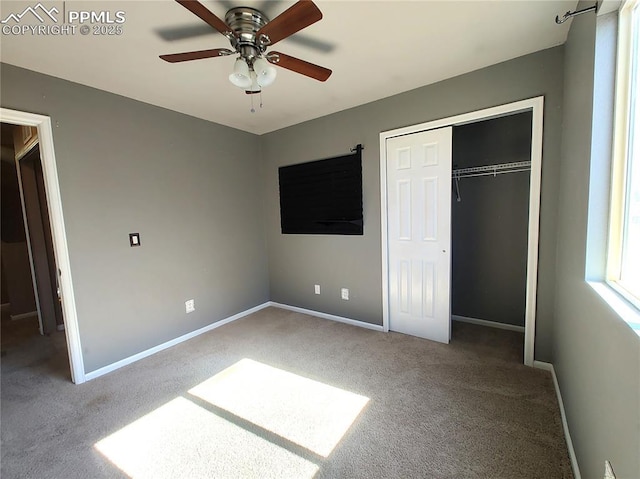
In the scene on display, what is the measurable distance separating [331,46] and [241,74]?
2.34ft

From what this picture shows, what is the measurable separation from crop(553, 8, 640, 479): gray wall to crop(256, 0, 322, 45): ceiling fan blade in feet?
4.32

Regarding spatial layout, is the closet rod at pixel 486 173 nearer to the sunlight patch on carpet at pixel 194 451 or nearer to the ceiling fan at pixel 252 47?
the ceiling fan at pixel 252 47

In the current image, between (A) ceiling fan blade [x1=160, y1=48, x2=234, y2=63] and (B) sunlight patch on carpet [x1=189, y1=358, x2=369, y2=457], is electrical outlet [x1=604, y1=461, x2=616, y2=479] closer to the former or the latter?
(B) sunlight patch on carpet [x1=189, y1=358, x2=369, y2=457]

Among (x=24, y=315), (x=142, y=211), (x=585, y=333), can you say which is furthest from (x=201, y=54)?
(x=24, y=315)

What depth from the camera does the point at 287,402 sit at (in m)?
1.94

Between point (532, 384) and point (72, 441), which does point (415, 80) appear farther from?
point (72, 441)

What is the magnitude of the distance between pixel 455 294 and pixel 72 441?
356 cm

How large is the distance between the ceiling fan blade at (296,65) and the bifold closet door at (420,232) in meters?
1.26

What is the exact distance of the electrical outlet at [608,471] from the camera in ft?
2.91

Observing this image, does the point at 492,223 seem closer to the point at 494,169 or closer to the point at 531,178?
the point at 494,169

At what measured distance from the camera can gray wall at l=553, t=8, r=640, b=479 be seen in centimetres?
84

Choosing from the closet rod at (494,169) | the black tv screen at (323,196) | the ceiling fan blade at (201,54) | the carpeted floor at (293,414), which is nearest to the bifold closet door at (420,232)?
the carpeted floor at (293,414)

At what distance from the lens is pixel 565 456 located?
1.44 meters

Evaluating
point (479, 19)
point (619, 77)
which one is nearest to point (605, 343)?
point (619, 77)
